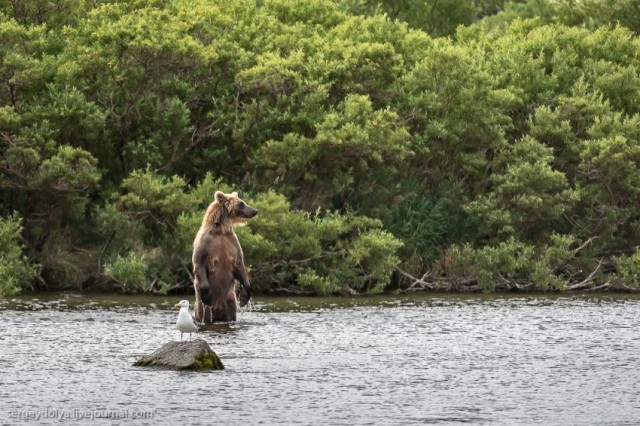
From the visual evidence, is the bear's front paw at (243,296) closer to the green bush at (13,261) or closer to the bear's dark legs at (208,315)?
the bear's dark legs at (208,315)

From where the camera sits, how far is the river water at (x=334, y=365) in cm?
1588

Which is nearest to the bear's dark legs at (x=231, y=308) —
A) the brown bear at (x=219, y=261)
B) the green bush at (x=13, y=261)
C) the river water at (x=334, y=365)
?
the brown bear at (x=219, y=261)

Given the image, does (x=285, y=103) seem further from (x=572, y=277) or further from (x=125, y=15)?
(x=572, y=277)

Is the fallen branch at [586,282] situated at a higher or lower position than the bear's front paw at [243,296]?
lower

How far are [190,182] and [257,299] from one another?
559 cm

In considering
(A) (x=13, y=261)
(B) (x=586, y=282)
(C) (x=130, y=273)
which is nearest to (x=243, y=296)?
(C) (x=130, y=273)

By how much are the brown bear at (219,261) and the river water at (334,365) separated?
19.2 inches

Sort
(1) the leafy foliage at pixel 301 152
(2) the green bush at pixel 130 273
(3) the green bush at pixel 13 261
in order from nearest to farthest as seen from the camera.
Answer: (3) the green bush at pixel 13 261 → (2) the green bush at pixel 130 273 → (1) the leafy foliage at pixel 301 152

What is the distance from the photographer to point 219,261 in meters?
23.7

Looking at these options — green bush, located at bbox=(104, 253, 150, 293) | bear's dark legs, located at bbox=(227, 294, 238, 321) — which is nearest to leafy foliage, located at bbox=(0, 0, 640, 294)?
green bush, located at bbox=(104, 253, 150, 293)

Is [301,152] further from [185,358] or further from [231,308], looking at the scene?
[185,358]

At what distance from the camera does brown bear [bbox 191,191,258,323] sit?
2358 centimetres

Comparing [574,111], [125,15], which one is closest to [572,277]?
[574,111]

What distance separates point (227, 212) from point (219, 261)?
2.71ft
